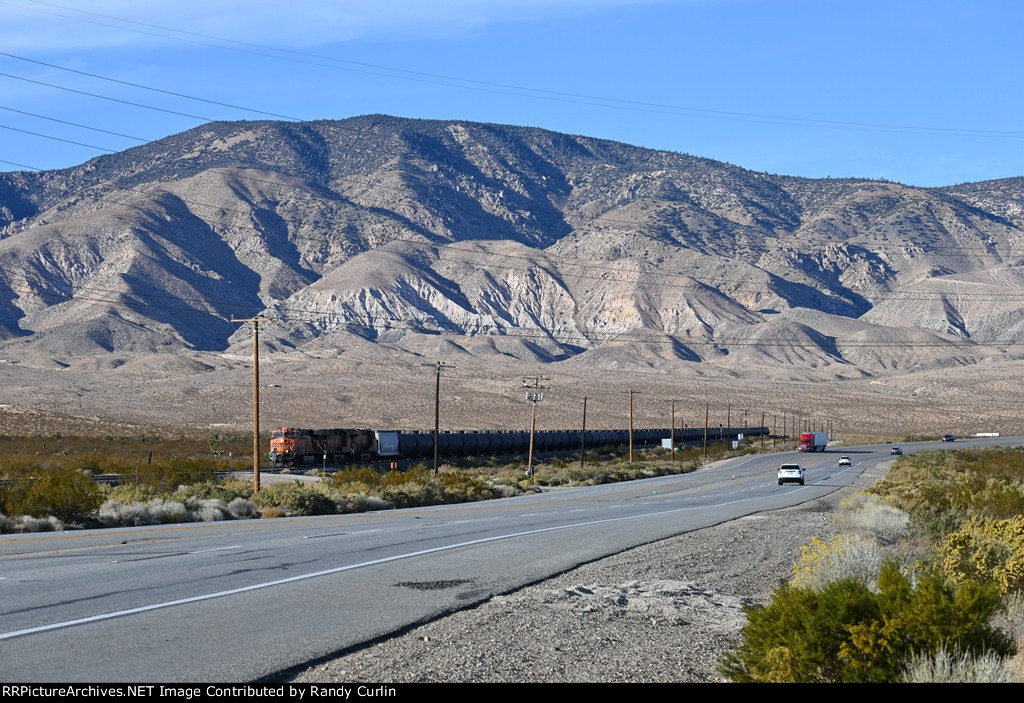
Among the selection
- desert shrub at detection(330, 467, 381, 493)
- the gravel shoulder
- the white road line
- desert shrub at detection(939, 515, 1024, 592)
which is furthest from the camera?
desert shrub at detection(330, 467, 381, 493)

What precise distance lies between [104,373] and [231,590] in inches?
6151

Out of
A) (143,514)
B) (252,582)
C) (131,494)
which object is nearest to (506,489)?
(131,494)

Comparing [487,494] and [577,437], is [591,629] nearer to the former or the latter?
[487,494]

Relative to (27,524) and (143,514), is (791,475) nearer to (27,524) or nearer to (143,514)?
(143,514)

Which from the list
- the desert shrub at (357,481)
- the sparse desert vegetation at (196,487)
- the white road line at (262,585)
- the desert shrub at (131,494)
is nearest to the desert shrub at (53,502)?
the sparse desert vegetation at (196,487)

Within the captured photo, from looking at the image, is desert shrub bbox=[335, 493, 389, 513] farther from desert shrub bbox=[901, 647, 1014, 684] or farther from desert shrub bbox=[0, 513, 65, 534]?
desert shrub bbox=[901, 647, 1014, 684]

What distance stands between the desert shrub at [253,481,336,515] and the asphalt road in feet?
7.37

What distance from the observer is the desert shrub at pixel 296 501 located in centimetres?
3014

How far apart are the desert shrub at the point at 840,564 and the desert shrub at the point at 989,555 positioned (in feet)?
2.56

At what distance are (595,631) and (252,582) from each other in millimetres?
4898

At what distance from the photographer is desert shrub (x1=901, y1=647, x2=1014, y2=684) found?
709 cm

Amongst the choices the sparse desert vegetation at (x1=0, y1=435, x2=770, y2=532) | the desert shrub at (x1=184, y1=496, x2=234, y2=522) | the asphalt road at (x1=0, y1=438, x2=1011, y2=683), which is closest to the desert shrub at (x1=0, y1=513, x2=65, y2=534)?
the sparse desert vegetation at (x1=0, y1=435, x2=770, y2=532)

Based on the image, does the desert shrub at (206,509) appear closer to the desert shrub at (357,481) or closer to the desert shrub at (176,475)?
the desert shrub at (357,481)

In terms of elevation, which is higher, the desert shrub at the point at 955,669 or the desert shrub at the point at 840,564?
the desert shrub at the point at 840,564
